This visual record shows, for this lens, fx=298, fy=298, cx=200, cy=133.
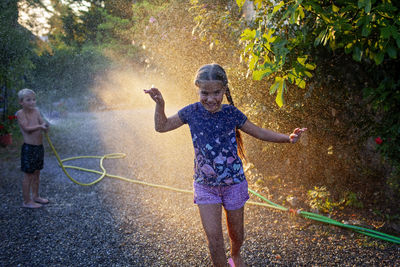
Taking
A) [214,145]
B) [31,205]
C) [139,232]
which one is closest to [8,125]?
[31,205]

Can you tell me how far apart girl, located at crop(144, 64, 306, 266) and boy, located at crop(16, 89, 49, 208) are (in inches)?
88.8

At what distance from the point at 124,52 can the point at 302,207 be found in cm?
1283

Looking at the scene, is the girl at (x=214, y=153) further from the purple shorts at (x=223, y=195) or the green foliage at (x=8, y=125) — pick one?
the green foliage at (x=8, y=125)

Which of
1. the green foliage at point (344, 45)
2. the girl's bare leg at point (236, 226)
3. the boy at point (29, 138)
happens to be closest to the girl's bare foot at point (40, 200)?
the boy at point (29, 138)

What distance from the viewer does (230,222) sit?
2.03m

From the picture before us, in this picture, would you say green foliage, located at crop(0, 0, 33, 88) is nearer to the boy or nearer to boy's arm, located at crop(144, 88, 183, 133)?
the boy

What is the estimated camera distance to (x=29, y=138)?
11.6ft

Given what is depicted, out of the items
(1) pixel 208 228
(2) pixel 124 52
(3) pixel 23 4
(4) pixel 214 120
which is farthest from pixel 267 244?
(2) pixel 124 52

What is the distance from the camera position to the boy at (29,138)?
3461mm

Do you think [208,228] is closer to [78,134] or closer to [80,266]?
[80,266]

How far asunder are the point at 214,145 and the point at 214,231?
0.54 metres

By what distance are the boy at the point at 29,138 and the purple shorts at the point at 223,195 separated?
7.78 feet

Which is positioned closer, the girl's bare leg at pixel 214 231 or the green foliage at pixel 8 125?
the girl's bare leg at pixel 214 231

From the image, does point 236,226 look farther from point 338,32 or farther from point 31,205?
point 31,205
